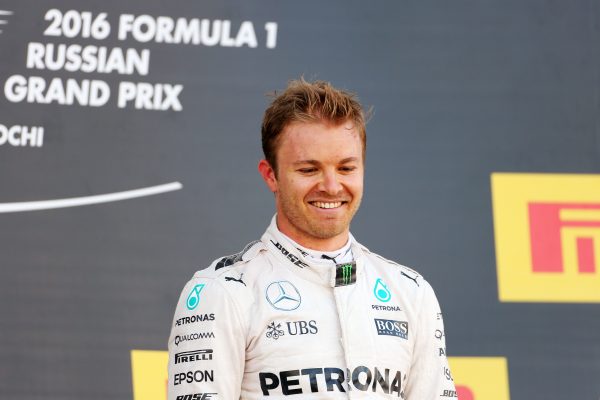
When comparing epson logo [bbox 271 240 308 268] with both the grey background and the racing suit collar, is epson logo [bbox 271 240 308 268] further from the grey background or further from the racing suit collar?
the grey background

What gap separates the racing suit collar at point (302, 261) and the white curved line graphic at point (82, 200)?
1156 mm

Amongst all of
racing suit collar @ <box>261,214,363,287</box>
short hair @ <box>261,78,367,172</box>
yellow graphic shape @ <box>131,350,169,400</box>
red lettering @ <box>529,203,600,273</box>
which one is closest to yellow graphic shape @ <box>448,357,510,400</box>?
red lettering @ <box>529,203,600,273</box>

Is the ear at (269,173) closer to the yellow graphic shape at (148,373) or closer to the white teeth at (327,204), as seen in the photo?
the white teeth at (327,204)

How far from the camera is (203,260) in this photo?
2.91 metres

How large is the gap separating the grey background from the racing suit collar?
1.11m

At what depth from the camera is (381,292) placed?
183 cm

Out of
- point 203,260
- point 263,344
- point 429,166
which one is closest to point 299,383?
point 263,344

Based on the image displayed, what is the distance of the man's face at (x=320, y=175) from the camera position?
68.6 inches

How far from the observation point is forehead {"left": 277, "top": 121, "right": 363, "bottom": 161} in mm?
1740

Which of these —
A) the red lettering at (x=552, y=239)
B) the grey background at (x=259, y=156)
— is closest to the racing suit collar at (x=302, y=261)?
the grey background at (x=259, y=156)

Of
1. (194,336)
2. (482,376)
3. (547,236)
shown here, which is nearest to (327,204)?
(194,336)

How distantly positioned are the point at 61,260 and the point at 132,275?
21cm

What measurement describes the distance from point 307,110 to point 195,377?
52cm

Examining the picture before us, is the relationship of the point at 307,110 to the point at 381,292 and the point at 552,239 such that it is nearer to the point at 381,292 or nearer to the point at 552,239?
the point at 381,292
